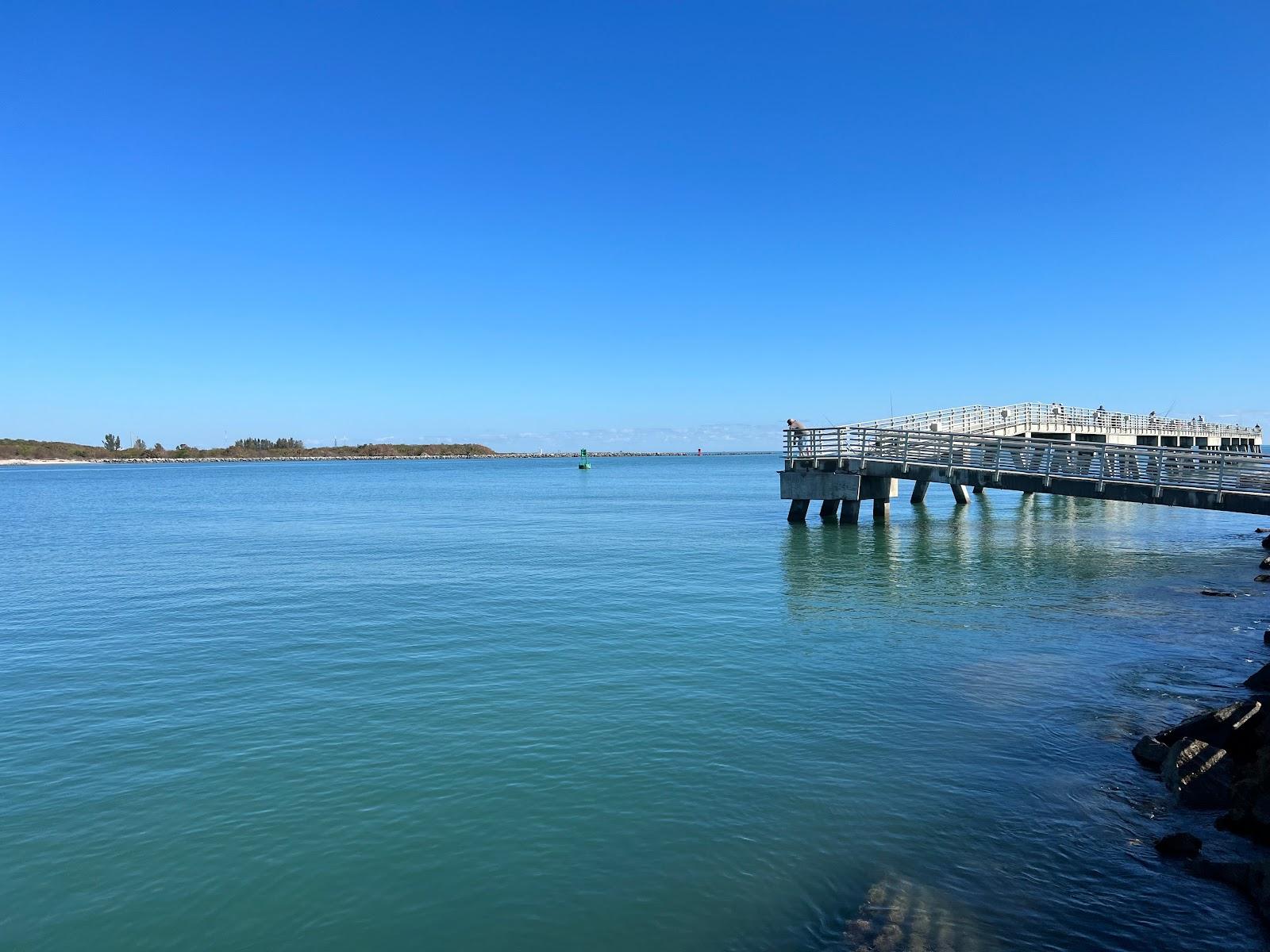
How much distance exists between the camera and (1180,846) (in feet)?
24.1

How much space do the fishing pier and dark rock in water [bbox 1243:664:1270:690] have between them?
11.5 metres

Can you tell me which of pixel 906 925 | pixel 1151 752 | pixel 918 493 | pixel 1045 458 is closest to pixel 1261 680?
pixel 1151 752

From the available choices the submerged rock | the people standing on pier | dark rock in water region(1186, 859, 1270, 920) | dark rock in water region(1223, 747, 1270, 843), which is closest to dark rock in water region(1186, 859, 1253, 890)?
dark rock in water region(1186, 859, 1270, 920)

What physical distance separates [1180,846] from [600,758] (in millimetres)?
5830

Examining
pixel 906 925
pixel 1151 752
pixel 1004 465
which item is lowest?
pixel 906 925

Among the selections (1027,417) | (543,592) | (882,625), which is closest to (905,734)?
(882,625)

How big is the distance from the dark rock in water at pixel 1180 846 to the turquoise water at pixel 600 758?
30 cm

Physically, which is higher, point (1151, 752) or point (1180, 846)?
point (1151, 752)

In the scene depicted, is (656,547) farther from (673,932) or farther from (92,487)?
(92,487)

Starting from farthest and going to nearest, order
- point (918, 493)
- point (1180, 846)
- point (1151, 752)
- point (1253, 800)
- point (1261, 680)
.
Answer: point (918, 493) → point (1261, 680) → point (1151, 752) → point (1253, 800) → point (1180, 846)

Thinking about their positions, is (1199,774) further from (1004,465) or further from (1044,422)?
(1044,422)

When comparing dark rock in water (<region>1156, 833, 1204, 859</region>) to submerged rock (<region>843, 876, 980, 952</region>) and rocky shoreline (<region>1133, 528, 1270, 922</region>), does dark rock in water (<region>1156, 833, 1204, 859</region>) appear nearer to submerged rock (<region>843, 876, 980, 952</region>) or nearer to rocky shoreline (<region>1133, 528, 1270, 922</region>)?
rocky shoreline (<region>1133, 528, 1270, 922</region>)

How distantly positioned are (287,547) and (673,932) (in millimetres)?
29818

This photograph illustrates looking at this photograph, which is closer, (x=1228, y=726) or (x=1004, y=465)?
(x=1228, y=726)
